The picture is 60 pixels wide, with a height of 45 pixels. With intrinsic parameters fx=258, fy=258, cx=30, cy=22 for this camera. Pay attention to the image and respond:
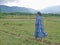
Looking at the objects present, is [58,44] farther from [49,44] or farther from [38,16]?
[38,16]

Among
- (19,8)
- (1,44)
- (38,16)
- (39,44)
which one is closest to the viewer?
(1,44)

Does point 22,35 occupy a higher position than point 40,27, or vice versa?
point 40,27

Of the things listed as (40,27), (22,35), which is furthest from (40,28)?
(22,35)

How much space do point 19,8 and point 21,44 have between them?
120m

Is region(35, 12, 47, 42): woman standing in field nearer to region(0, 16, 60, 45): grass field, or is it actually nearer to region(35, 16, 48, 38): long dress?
region(35, 16, 48, 38): long dress

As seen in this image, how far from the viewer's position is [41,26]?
15.3 meters

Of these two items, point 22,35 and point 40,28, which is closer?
point 40,28

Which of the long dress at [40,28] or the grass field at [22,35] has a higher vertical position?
the long dress at [40,28]

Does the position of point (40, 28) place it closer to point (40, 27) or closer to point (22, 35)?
point (40, 27)

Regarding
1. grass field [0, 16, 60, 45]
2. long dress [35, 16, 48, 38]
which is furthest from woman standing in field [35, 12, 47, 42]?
grass field [0, 16, 60, 45]

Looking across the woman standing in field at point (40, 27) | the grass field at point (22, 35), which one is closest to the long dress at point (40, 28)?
the woman standing in field at point (40, 27)

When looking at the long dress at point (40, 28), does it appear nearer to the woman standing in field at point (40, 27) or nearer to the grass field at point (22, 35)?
the woman standing in field at point (40, 27)

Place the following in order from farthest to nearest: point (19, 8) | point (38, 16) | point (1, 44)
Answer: point (19, 8) < point (38, 16) < point (1, 44)

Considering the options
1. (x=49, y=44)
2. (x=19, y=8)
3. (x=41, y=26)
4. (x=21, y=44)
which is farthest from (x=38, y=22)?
(x=19, y=8)
